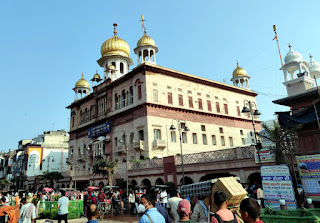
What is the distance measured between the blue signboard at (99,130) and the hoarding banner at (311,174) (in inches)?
1225

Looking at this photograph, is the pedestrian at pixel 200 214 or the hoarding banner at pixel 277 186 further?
the hoarding banner at pixel 277 186

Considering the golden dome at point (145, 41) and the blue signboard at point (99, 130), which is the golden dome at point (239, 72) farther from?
the blue signboard at point (99, 130)

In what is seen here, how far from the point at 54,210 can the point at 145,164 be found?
13888 mm

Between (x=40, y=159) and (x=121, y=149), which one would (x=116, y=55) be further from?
(x=40, y=159)

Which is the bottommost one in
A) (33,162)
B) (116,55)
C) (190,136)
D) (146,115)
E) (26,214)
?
(26,214)

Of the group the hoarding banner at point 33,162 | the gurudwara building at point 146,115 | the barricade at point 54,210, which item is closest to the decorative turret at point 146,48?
the gurudwara building at point 146,115

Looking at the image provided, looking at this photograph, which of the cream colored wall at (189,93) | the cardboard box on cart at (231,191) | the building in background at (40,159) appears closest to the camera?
the cardboard box on cart at (231,191)

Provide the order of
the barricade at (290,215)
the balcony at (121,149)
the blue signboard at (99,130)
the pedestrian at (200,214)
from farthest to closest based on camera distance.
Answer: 1. the blue signboard at (99,130)
2. the balcony at (121,149)
3. the barricade at (290,215)
4. the pedestrian at (200,214)

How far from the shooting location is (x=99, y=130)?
42000 mm

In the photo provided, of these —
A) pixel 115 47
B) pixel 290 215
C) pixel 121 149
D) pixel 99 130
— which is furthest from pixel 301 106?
pixel 115 47

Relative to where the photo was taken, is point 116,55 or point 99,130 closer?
point 99,130

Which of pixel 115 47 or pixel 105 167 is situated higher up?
pixel 115 47

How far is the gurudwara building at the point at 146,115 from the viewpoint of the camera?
3466 centimetres

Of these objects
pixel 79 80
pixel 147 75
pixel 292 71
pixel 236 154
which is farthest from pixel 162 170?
pixel 79 80
